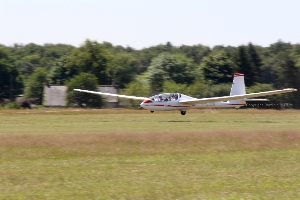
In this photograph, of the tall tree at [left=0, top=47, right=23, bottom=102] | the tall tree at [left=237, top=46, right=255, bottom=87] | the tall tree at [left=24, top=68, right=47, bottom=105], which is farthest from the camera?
the tall tree at [left=0, top=47, right=23, bottom=102]

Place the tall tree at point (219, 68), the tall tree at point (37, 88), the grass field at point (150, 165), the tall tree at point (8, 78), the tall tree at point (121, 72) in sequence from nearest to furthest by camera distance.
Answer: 1. the grass field at point (150, 165)
2. the tall tree at point (37, 88)
3. the tall tree at point (8, 78)
4. the tall tree at point (219, 68)
5. the tall tree at point (121, 72)

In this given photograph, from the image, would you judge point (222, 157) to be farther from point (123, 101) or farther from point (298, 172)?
point (123, 101)

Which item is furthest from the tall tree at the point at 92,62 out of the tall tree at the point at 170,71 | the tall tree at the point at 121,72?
the tall tree at the point at 170,71

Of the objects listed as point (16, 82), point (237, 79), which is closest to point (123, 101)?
point (237, 79)

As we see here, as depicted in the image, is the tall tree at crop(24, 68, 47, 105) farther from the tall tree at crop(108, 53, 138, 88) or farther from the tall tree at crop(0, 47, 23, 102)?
the tall tree at crop(108, 53, 138, 88)

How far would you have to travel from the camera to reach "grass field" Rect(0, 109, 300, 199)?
13.3 metres

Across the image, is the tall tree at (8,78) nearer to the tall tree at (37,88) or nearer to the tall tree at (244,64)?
the tall tree at (37,88)

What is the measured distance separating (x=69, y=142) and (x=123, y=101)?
40365 mm

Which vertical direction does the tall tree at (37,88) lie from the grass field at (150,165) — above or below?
above

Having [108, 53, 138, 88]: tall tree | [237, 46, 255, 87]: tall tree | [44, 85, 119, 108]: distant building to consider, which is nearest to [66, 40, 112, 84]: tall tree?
[108, 53, 138, 88]: tall tree

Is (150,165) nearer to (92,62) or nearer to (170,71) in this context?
(170,71)

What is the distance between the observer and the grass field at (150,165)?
13.3 meters

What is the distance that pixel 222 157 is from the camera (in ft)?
60.0

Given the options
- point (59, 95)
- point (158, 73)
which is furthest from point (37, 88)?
point (158, 73)
